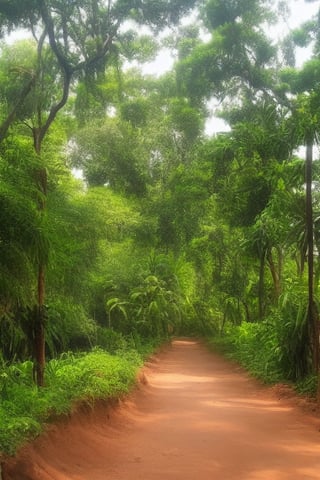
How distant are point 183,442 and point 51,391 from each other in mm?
1933

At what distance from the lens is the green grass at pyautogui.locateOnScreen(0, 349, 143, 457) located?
5000 millimetres

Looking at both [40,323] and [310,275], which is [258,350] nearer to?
[310,275]

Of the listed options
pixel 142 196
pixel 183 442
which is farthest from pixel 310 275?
pixel 142 196

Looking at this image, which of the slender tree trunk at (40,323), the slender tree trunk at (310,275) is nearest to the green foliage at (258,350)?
the slender tree trunk at (310,275)

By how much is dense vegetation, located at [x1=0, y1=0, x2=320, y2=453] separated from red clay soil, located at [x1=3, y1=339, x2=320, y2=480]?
0.39m

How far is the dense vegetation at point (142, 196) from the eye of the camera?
284 inches

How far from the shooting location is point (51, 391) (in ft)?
22.4

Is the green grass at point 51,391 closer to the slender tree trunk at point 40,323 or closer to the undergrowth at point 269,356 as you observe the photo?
the slender tree trunk at point 40,323

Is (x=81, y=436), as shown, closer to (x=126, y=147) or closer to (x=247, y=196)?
(x=247, y=196)

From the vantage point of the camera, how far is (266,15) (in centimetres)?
1546

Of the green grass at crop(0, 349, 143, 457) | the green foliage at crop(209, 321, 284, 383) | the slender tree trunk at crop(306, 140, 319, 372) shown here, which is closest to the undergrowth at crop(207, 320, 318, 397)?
the green foliage at crop(209, 321, 284, 383)

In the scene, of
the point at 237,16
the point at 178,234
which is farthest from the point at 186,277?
the point at 237,16

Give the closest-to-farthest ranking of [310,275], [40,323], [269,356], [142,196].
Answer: [40,323] < [310,275] < [269,356] < [142,196]

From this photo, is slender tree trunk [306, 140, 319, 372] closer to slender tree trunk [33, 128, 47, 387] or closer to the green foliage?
the green foliage
